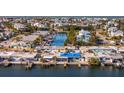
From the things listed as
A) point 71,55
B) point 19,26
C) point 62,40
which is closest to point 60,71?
point 71,55

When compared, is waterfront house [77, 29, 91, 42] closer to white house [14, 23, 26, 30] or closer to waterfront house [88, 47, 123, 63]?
waterfront house [88, 47, 123, 63]

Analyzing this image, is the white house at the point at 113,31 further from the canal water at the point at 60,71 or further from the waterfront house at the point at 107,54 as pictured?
the canal water at the point at 60,71

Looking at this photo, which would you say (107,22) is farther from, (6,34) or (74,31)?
(6,34)

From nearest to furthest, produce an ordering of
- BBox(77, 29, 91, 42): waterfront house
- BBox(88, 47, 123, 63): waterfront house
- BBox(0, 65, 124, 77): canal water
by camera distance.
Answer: BBox(0, 65, 124, 77): canal water → BBox(88, 47, 123, 63): waterfront house → BBox(77, 29, 91, 42): waterfront house

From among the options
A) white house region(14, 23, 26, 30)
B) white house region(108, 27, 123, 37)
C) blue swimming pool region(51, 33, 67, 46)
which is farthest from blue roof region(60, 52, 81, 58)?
white house region(14, 23, 26, 30)

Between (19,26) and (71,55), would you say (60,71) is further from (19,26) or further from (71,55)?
(19,26)

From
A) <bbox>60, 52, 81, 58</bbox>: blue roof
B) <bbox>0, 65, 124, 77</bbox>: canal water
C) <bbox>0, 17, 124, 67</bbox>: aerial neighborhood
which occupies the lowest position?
<bbox>0, 65, 124, 77</bbox>: canal water

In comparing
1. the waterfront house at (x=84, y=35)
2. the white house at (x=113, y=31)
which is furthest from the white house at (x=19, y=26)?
the white house at (x=113, y=31)

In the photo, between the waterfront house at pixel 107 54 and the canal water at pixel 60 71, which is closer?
the canal water at pixel 60 71
